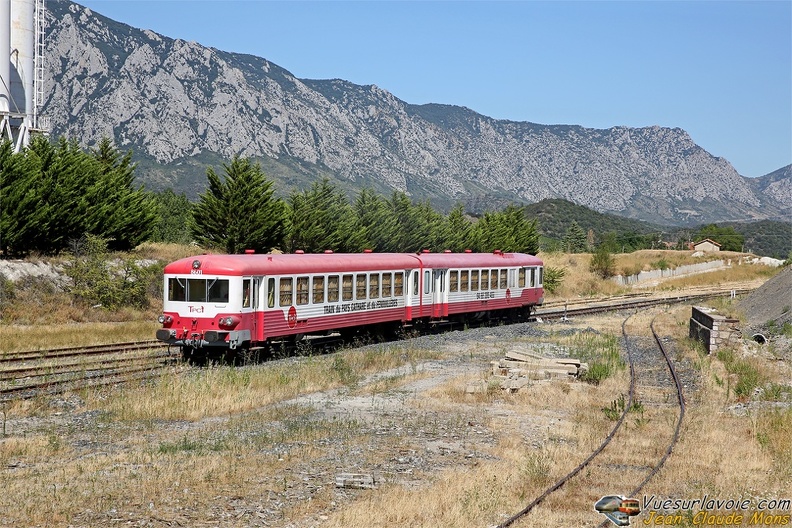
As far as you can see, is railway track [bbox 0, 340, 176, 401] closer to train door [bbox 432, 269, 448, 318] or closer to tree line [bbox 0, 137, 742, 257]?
train door [bbox 432, 269, 448, 318]

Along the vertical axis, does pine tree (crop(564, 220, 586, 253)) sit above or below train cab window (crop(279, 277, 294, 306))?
above

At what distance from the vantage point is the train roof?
23.2 m

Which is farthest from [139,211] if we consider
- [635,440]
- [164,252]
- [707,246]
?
[707,246]

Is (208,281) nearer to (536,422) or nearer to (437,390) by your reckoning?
(437,390)

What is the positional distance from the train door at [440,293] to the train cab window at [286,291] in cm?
918

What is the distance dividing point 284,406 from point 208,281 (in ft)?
21.1

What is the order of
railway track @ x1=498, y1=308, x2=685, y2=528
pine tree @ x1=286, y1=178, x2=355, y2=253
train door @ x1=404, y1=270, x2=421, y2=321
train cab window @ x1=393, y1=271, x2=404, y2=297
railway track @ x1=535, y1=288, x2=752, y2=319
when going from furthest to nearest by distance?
pine tree @ x1=286, y1=178, x2=355, y2=253, railway track @ x1=535, y1=288, x2=752, y2=319, train door @ x1=404, y1=270, x2=421, y2=321, train cab window @ x1=393, y1=271, x2=404, y2=297, railway track @ x1=498, y1=308, x2=685, y2=528

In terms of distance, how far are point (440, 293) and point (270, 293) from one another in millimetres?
10909

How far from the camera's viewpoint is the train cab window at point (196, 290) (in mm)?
23141

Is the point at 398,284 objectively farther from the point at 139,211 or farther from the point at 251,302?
the point at 139,211

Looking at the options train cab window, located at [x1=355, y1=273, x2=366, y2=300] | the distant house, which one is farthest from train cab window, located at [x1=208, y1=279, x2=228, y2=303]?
the distant house

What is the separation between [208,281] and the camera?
23.1 metres

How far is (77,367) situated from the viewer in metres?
21.7

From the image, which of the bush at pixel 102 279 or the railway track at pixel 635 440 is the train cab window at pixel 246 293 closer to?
the railway track at pixel 635 440
